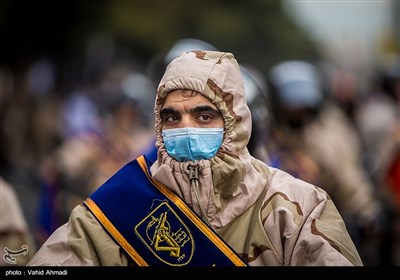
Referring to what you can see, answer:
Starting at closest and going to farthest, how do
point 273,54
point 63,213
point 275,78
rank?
point 63,213 → point 275,78 → point 273,54

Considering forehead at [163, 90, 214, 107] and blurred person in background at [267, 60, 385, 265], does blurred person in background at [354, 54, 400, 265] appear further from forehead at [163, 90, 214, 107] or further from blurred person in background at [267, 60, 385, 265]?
forehead at [163, 90, 214, 107]

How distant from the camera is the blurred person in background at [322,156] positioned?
10.9 m

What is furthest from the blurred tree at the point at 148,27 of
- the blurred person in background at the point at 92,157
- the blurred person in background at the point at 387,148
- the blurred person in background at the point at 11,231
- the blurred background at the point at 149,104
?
the blurred person in background at the point at 11,231

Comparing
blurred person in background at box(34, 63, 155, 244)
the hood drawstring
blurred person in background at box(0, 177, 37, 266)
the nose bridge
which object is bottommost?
blurred person in background at box(34, 63, 155, 244)

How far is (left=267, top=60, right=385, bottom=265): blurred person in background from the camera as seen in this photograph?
10.9 meters

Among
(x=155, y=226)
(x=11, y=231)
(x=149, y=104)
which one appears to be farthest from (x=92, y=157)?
(x=155, y=226)

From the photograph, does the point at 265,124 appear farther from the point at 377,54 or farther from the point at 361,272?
the point at 377,54

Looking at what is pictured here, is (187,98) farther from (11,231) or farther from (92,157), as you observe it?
(92,157)

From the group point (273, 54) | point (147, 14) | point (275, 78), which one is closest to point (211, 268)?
point (275, 78)

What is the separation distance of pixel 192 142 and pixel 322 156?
6.20 metres

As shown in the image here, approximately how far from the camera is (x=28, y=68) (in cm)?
3002

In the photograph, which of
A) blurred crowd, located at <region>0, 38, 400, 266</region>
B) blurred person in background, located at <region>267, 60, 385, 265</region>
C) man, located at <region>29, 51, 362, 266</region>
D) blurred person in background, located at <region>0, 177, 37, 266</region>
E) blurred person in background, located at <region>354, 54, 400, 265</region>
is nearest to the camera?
man, located at <region>29, 51, 362, 266</region>

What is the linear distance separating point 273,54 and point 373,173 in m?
46.2

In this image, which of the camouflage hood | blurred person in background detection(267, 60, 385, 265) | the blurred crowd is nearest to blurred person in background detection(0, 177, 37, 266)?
the blurred crowd
